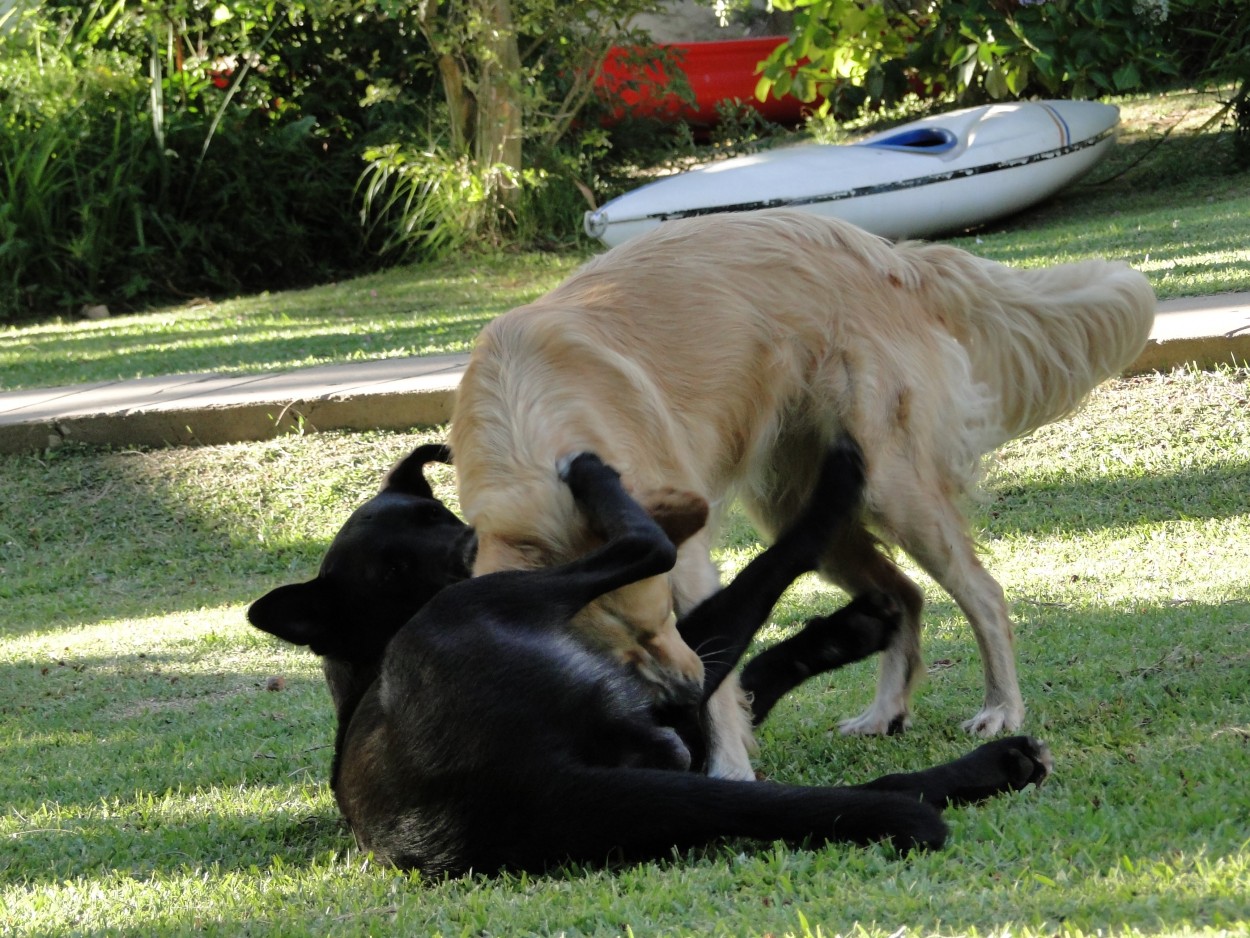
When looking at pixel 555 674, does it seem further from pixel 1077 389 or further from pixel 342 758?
pixel 1077 389

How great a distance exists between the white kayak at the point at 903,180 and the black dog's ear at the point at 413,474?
8.80 meters

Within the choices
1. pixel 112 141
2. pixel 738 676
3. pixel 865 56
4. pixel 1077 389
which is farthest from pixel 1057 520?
pixel 112 141

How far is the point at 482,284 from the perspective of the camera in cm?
1358

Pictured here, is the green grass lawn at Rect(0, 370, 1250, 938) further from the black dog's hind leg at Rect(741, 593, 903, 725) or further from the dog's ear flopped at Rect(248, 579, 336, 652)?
the dog's ear flopped at Rect(248, 579, 336, 652)

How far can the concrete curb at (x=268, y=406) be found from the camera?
8.14m

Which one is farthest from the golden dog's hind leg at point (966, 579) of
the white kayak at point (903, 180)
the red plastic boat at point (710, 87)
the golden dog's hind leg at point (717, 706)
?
the red plastic boat at point (710, 87)

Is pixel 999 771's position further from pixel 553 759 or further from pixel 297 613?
pixel 297 613

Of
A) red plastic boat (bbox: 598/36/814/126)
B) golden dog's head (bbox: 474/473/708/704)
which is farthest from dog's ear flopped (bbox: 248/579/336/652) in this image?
red plastic boat (bbox: 598/36/814/126)

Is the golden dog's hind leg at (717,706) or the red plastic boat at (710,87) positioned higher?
the red plastic boat at (710,87)

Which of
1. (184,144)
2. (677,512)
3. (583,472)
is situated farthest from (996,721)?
(184,144)

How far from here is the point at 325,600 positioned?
4.01 meters

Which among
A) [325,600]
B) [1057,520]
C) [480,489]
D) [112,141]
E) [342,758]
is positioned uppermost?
[112,141]

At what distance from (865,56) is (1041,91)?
2.21 meters

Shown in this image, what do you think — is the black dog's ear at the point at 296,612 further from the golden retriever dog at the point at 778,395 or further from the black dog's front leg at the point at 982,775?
the black dog's front leg at the point at 982,775
